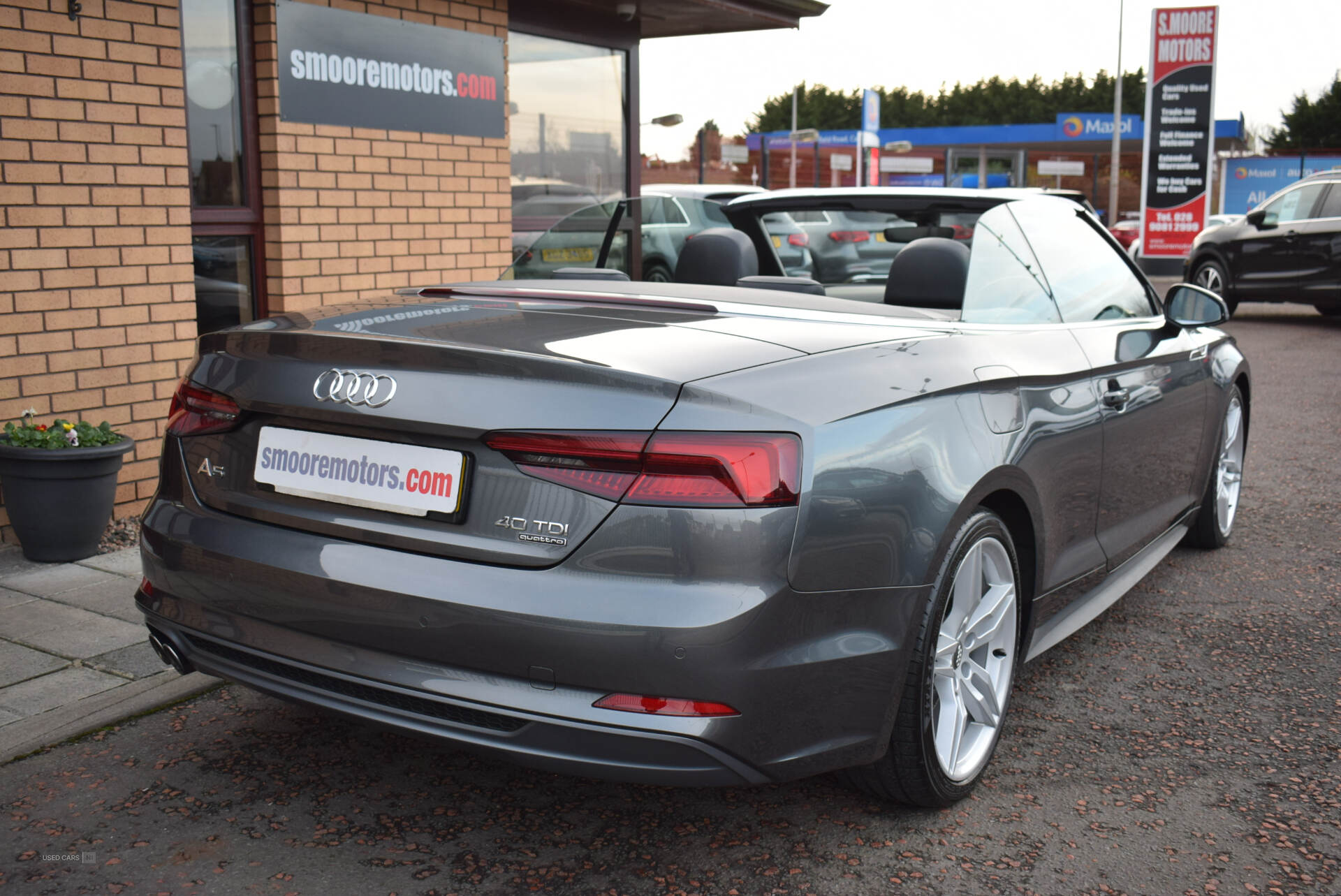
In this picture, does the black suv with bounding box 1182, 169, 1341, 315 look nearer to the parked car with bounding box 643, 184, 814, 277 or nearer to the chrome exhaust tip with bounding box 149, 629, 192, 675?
the parked car with bounding box 643, 184, 814, 277

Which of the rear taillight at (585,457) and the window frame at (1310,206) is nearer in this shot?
the rear taillight at (585,457)

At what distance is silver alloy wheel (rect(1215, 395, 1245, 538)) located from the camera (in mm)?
5324

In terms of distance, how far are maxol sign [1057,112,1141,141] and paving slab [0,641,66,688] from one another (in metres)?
64.5

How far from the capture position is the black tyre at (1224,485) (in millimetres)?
5184

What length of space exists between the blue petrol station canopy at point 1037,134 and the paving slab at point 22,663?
191ft

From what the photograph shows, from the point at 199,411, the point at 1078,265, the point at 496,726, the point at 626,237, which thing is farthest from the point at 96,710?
the point at 626,237

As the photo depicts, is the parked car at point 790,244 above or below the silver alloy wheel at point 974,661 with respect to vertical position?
above

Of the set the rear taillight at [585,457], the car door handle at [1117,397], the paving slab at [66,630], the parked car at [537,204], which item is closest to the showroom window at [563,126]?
the parked car at [537,204]

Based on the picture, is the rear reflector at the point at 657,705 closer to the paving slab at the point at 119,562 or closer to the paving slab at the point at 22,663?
the paving slab at the point at 22,663

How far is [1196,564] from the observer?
17.2 ft

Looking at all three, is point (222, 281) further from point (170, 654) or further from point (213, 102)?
point (170, 654)

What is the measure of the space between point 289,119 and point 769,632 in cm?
501

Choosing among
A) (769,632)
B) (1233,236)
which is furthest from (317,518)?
(1233,236)

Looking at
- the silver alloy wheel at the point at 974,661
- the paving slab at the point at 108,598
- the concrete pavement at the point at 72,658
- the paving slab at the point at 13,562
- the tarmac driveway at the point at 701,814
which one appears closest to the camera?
the tarmac driveway at the point at 701,814
